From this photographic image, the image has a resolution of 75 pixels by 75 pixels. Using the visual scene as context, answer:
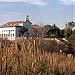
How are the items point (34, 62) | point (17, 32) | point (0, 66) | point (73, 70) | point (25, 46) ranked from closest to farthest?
point (0, 66), point (34, 62), point (25, 46), point (73, 70), point (17, 32)

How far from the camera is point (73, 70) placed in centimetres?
587

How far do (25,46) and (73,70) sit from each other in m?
1.67

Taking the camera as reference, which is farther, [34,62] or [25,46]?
[25,46]

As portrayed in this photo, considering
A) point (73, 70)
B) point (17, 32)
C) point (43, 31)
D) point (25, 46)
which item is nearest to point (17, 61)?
point (25, 46)

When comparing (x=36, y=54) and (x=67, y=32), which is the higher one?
(x=36, y=54)

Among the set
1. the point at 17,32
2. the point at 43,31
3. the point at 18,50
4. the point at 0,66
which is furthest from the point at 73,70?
the point at 17,32

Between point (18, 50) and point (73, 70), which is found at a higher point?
point (18, 50)

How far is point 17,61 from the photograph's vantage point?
13.6 feet

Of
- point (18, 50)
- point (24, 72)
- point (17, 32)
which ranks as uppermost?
point (18, 50)

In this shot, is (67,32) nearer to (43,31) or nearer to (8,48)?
(43,31)

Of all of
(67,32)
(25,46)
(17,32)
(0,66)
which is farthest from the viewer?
(17,32)

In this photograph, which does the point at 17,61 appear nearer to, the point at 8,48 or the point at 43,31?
the point at 8,48

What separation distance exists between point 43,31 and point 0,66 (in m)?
43.1

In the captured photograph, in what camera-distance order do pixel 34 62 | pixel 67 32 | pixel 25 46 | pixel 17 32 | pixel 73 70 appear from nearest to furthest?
pixel 34 62
pixel 25 46
pixel 73 70
pixel 67 32
pixel 17 32
